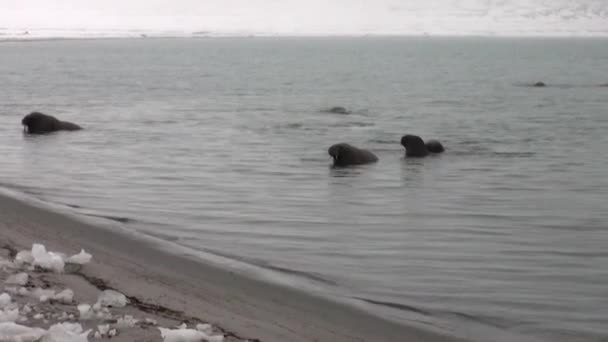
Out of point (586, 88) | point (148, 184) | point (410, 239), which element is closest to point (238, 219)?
point (410, 239)

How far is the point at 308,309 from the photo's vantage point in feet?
33.9

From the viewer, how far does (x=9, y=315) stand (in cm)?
781

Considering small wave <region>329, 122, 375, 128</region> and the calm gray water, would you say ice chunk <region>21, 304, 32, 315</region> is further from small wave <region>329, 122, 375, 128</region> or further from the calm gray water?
small wave <region>329, 122, 375, 128</region>

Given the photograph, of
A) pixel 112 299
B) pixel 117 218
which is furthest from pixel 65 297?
pixel 117 218

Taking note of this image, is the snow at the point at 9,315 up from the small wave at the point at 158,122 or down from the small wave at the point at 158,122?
up

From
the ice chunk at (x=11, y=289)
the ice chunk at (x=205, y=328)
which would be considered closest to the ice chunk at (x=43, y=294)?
the ice chunk at (x=11, y=289)

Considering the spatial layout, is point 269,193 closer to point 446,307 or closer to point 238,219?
point 238,219

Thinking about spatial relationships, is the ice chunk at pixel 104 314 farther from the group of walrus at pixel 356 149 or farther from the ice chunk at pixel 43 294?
the group of walrus at pixel 356 149

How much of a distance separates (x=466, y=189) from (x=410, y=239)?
577 cm

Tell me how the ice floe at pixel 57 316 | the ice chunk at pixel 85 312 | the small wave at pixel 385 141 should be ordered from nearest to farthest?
the ice floe at pixel 57 316 → the ice chunk at pixel 85 312 → the small wave at pixel 385 141

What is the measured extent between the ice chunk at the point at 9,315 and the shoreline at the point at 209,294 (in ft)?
5.34

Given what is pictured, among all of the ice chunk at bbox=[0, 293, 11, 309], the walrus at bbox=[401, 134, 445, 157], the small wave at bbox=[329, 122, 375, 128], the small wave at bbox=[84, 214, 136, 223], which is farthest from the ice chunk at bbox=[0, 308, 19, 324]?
the small wave at bbox=[329, 122, 375, 128]

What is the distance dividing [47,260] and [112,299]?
1681 mm

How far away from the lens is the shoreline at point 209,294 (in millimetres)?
9242
